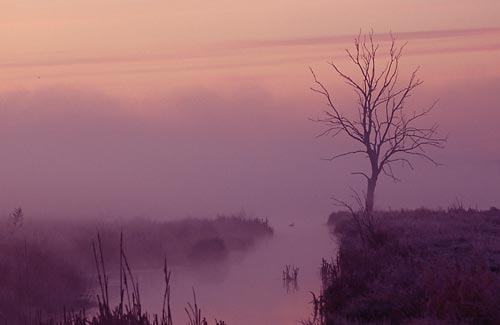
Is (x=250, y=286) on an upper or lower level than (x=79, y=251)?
lower

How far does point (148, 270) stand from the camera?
2941 centimetres

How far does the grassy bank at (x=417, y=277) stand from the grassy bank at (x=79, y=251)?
11.5 ft

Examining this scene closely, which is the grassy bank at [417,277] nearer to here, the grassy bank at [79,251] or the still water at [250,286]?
the still water at [250,286]

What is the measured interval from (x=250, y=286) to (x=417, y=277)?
28.5ft

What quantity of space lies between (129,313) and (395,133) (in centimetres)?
3169

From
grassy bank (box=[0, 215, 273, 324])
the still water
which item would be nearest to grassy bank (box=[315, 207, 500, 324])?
the still water

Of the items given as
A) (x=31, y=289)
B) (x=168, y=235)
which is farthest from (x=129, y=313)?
(x=168, y=235)

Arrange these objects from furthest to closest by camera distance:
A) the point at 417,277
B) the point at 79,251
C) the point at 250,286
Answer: the point at 79,251
the point at 250,286
the point at 417,277

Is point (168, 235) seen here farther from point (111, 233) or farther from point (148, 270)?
point (148, 270)

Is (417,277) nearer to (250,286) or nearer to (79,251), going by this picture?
(250,286)

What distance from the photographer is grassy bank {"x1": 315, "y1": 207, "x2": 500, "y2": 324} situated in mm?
14672

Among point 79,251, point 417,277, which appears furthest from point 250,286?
point 417,277

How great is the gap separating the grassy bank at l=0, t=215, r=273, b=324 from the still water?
1291 millimetres

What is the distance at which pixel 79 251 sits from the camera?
2927 cm
